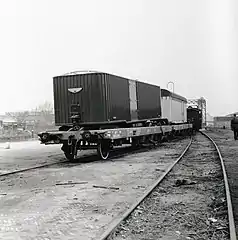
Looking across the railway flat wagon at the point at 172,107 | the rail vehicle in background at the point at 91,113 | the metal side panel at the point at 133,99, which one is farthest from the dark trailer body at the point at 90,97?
the railway flat wagon at the point at 172,107

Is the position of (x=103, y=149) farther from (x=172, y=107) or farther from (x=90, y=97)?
(x=172, y=107)

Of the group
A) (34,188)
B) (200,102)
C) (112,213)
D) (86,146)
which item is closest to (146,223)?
(112,213)

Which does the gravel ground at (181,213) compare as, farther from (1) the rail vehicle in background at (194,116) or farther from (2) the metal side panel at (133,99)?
(1) the rail vehicle in background at (194,116)

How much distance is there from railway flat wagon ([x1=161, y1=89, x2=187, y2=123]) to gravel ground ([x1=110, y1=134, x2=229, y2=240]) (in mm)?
13861

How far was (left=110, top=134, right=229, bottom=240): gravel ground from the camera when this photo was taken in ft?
16.8

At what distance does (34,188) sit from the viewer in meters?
8.88

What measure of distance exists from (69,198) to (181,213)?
7.67 ft

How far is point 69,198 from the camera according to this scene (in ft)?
25.0

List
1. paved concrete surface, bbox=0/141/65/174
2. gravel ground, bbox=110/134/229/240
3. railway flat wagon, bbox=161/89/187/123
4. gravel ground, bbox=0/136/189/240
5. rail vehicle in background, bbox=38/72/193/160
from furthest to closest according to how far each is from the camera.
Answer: railway flat wagon, bbox=161/89/187/123 < paved concrete surface, bbox=0/141/65/174 < rail vehicle in background, bbox=38/72/193/160 < gravel ground, bbox=0/136/189/240 < gravel ground, bbox=110/134/229/240

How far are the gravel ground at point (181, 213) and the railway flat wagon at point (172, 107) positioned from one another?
546 inches

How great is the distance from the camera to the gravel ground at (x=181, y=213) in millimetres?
5109

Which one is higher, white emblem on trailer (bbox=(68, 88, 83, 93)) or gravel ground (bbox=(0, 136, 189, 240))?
white emblem on trailer (bbox=(68, 88, 83, 93))

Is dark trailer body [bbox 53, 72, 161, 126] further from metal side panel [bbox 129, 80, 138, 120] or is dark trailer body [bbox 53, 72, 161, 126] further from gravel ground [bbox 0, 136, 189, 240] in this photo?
gravel ground [bbox 0, 136, 189, 240]

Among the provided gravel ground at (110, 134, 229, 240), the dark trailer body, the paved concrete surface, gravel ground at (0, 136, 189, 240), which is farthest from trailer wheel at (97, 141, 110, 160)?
gravel ground at (110, 134, 229, 240)
